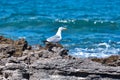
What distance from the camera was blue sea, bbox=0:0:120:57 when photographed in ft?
68.9

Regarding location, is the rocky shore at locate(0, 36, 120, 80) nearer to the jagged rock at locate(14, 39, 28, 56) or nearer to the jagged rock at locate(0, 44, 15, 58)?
the jagged rock at locate(0, 44, 15, 58)

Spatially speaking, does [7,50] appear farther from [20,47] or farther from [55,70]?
[55,70]

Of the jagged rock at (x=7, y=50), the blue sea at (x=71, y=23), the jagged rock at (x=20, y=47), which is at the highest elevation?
the jagged rock at (x=7, y=50)

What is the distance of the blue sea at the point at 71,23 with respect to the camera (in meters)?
21.0

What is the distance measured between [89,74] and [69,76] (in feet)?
1.16

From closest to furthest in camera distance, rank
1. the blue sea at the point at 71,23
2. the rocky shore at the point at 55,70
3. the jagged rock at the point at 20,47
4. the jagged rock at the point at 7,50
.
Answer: the rocky shore at the point at 55,70 → the jagged rock at the point at 7,50 → the jagged rock at the point at 20,47 → the blue sea at the point at 71,23

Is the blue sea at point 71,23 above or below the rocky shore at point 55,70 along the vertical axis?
below

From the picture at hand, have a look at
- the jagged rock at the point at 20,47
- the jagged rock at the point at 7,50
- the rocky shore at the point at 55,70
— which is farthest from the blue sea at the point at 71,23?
the rocky shore at the point at 55,70

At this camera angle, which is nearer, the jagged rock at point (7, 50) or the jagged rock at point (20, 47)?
the jagged rock at point (7, 50)

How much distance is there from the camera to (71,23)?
2950 cm

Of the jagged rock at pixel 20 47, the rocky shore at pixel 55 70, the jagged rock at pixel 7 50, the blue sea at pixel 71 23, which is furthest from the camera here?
the blue sea at pixel 71 23

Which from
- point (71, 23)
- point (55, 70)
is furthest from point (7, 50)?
point (71, 23)

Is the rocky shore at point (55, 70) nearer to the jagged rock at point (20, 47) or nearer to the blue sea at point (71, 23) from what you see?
the jagged rock at point (20, 47)

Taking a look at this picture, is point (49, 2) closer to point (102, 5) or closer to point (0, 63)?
point (102, 5)
